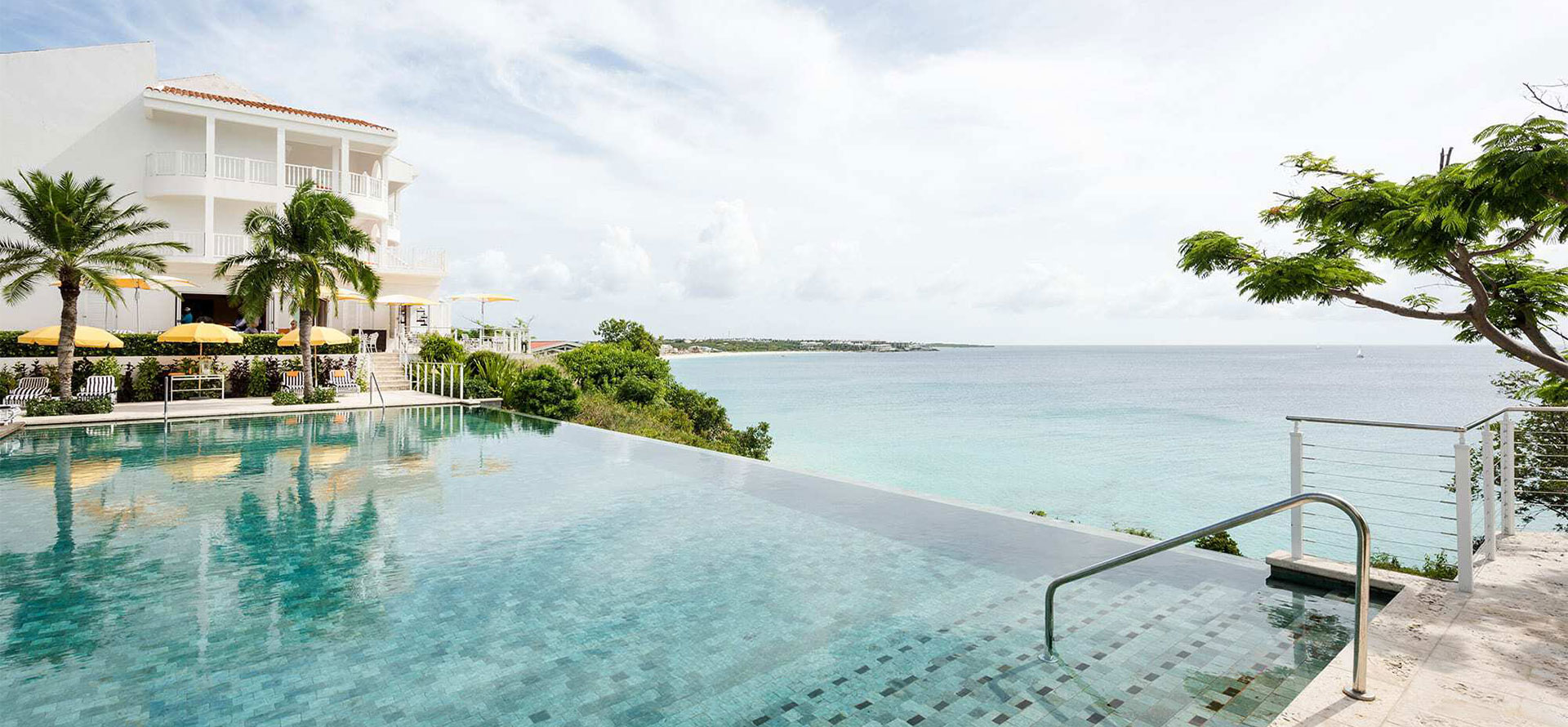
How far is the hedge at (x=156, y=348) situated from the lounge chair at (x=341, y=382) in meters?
1.21

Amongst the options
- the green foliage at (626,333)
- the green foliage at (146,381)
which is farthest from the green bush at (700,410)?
A: the green foliage at (146,381)

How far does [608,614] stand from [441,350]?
20595mm

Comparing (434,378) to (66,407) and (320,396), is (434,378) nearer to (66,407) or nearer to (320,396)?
(320,396)

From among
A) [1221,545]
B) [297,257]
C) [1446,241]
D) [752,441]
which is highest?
[297,257]

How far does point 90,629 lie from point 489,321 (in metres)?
24.8

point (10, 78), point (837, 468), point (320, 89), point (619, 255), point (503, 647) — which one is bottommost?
point (837, 468)

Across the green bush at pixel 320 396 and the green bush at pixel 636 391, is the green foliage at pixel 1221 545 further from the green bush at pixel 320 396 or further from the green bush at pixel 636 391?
the green bush at pixel 320 396

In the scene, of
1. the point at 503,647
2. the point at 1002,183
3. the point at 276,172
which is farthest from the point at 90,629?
the point at 276,172

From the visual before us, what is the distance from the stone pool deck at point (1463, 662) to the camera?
2.89 m

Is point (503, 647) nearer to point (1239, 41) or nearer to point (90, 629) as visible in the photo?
point (90, 629)

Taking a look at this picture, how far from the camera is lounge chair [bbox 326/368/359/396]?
64.3 feet

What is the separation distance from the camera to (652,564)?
5598 mm

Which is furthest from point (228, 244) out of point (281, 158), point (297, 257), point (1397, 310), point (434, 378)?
point (1397, 310)

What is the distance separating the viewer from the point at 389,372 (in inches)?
898
